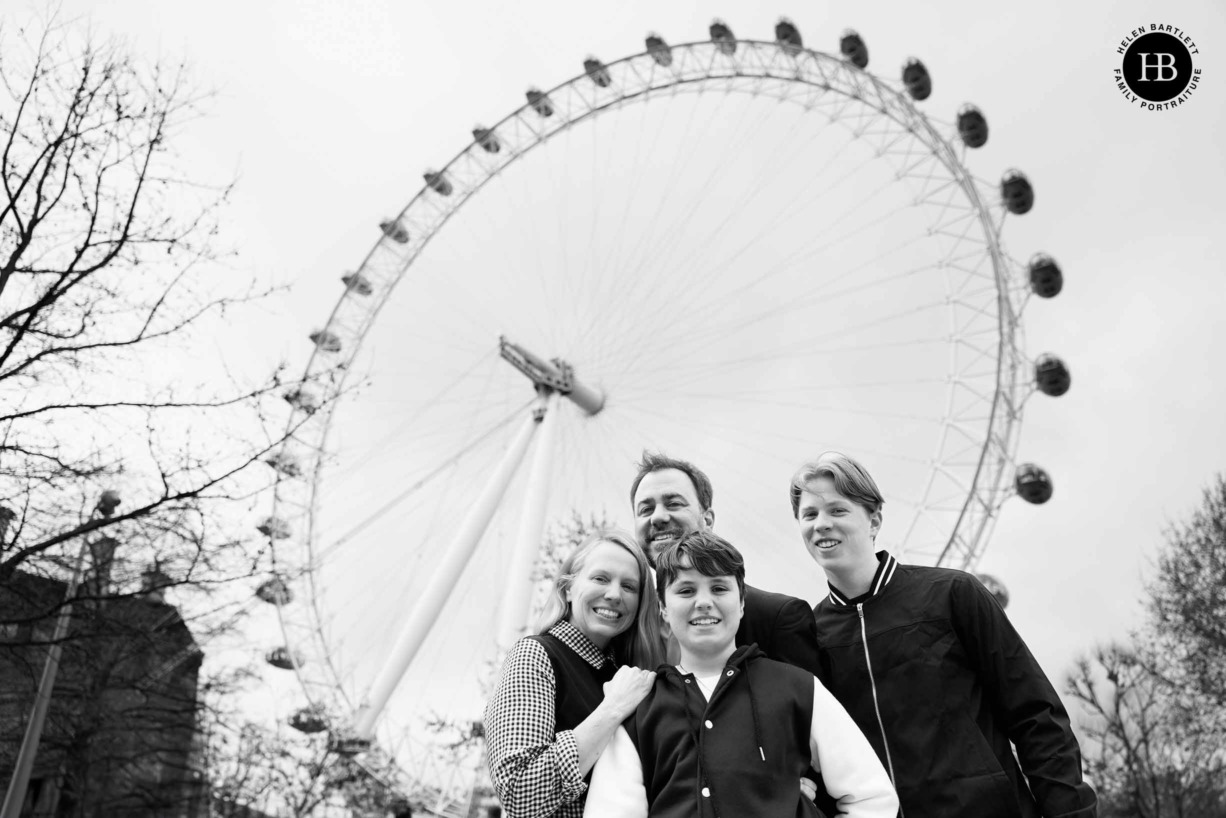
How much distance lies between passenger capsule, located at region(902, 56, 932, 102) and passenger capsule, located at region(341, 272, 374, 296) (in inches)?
541

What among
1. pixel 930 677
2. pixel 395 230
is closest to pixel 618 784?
pixel 930 677

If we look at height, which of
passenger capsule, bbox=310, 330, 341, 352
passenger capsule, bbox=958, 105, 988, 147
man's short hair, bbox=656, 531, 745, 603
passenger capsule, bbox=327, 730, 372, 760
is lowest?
man's short hair, bbox=656, 531, 745, 603

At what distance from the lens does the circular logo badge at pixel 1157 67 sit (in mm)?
9750

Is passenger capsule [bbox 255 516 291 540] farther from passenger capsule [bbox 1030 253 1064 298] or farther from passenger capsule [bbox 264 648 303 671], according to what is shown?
passenger capsule [bbox 1030 253 1064 298]

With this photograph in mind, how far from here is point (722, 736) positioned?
2578 mm

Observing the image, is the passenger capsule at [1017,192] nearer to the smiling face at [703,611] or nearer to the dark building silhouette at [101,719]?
the dark building silhouette at [101,719]

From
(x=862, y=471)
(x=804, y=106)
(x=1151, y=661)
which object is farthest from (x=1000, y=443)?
(x=862, y=471)

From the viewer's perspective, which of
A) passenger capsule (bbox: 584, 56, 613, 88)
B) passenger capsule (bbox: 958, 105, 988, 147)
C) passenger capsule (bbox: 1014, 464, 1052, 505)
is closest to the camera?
passenger capsule (bbox: 1014, 464, 1052, 505)

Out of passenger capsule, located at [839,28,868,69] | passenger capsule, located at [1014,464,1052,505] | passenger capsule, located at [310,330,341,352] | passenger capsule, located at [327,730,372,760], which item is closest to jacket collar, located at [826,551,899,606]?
passenger capsule, located at [1014,464,1052,505]

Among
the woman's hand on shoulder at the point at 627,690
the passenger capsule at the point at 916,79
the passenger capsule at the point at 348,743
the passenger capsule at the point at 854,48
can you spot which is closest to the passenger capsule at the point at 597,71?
the passenger capsule at the point at 854,48

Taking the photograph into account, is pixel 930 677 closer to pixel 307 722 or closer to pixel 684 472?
pixel 684 472

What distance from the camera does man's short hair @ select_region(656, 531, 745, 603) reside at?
2.80 meters

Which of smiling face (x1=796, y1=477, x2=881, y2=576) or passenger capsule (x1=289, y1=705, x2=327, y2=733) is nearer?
smiling face (x1=796, y1=477, x2=881, y2=576)

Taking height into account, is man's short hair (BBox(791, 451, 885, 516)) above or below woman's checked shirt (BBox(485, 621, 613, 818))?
above
